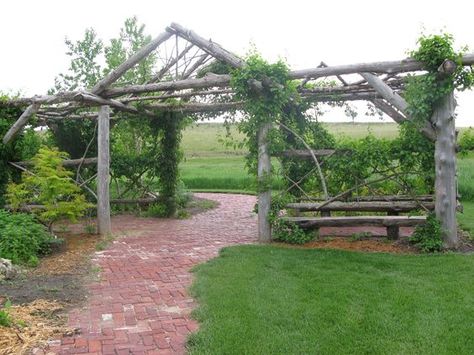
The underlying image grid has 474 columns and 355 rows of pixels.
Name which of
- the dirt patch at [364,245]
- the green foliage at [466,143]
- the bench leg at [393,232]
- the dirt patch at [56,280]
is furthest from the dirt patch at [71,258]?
the green foliage at [466,143]

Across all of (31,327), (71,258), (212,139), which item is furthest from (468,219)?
(212,139)

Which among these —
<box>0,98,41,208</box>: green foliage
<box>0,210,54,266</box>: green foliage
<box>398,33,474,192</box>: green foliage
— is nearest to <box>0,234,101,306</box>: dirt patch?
<box>0,210,54,266</box>: green foliage

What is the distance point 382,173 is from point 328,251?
1.69 m

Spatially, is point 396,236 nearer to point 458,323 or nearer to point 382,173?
point 382,173

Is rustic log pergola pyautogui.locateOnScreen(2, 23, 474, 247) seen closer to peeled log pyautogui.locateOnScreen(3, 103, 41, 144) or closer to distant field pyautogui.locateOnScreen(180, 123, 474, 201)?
peeled log pyautogui.locateOnScreen(3, 103, 41, 144)

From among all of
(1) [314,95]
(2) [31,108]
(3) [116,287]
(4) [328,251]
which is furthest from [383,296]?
(2) [31,108]

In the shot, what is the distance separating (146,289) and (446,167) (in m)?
4.77

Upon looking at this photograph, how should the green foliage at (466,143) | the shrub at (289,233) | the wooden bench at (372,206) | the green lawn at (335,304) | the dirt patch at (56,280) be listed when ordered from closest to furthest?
the green lawn at (335,304) → the dirt patch at (56,280) → the green foliage at (466,143) → the wooden bench at (372,206) → the shrub at (289,233)

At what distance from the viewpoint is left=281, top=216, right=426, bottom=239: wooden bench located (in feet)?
25.7

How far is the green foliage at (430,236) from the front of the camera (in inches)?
285

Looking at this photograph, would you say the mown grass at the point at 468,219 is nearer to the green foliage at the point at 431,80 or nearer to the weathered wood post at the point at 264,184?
the green foliage at the point at 431,80

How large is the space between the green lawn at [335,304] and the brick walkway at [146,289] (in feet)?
0.89

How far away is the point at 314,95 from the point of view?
383 inches

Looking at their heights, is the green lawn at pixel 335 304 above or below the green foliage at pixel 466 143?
below
